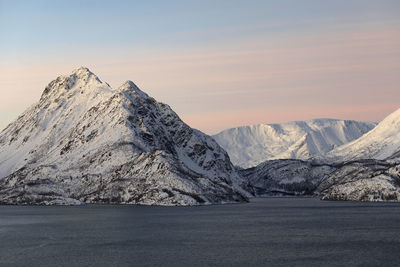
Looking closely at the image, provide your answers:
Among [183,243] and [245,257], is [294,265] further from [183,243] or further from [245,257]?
[183,243]

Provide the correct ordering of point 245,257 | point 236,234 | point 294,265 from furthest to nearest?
1. point 236,234
2. point 245,257
3. point 294,265

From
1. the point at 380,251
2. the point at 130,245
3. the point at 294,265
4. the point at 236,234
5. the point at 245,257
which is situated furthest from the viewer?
the point at 236,234

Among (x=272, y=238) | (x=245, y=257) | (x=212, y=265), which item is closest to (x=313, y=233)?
A: (x=272, y=238)

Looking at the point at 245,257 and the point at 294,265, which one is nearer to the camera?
the point at 294,265

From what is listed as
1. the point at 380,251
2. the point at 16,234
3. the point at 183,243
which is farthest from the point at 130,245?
the point at 380,251

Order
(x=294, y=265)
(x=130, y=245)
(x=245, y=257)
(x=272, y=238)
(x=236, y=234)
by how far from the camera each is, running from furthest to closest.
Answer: (x=236, y=234), (x=272, y=238), (x=130, y=245), (x=245, y=257), (x=294, y=265)

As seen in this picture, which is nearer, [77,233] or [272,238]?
[272,238]

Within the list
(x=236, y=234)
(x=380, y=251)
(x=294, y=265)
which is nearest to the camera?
(x=294, y=265)

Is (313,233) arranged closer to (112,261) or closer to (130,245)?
(130,245)

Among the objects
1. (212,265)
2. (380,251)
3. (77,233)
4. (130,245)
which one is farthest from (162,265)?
(77,233)
